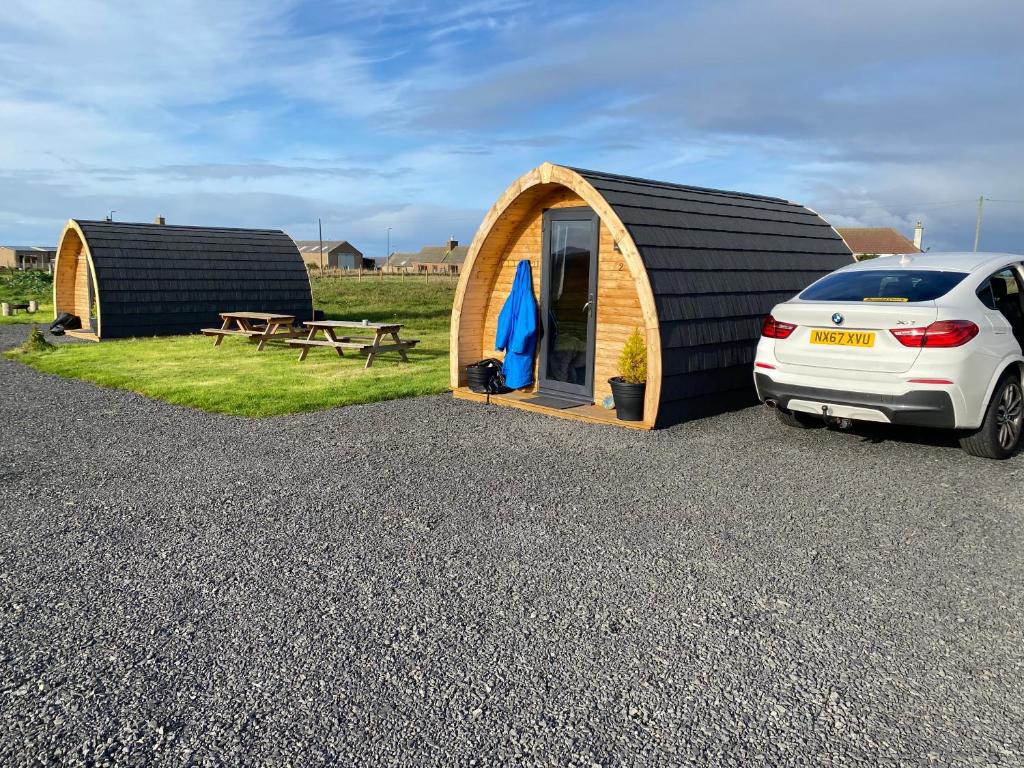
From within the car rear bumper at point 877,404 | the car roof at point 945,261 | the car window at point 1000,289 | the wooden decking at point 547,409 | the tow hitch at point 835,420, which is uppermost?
the car roof at point 945,261

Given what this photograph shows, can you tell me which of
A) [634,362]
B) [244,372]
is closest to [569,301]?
[634,362]

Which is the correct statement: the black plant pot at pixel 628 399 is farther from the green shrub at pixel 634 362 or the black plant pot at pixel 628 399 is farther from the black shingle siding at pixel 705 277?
the black shingle siding at pixel 705 277

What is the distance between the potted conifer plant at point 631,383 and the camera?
29.3ft

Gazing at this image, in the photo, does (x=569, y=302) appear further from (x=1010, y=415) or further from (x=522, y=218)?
(x=1010, y=415)

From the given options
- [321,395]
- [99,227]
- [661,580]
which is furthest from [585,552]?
[99,227]

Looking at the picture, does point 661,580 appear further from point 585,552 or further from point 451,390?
point 451,390

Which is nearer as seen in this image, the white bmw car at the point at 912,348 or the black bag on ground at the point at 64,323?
the white bmw car at the point at 912,348

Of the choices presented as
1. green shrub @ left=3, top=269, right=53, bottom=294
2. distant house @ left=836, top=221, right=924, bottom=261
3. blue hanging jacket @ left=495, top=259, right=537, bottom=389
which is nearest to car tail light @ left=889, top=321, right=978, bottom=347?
blue hanging jacket @ left=495, top=259, right=537, bottom=389

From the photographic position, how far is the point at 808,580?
4648 millimetres

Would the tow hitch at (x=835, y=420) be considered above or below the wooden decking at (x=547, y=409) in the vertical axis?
above

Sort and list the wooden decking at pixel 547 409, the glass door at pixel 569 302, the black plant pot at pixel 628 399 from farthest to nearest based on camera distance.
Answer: the glass door at pixel 569 302
the wooden decking at pixel 547 409
the black plant pot at pixel 628 399

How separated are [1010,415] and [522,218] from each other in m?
6.30

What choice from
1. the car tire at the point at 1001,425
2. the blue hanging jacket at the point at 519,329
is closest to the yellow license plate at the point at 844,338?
the car tire at the point at 1001,425

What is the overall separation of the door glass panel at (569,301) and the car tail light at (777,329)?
2.74 m
